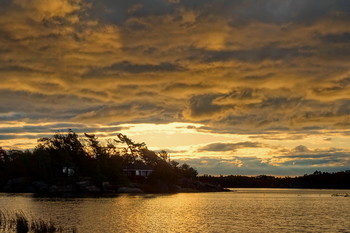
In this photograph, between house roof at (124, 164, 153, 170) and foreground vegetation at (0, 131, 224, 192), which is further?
house roof at (124, 164, 153, 170)

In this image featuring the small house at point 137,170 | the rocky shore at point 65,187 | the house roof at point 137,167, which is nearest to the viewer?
the rocky shore at point 65,187

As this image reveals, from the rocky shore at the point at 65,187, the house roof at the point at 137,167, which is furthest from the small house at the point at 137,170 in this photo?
the rocky shore at the point at 65,187

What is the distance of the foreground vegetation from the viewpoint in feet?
497

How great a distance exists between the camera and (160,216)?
247 feet

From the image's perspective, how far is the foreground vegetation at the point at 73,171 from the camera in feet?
497

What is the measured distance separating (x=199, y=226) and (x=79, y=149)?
11294 cm

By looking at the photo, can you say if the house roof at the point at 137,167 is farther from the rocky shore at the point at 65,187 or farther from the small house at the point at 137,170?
the rocky shore at the point at 65,187

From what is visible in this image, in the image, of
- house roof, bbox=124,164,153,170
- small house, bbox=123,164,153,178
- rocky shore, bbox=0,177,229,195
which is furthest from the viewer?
house roof, bbox=124,164,153,170

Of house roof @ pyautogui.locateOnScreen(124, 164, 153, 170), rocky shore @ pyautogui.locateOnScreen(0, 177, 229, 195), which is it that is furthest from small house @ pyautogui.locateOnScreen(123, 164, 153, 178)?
rocky shore @ pyautogui.locateOnScreen(0, 177, 229, 195)

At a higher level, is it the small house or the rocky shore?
the small house

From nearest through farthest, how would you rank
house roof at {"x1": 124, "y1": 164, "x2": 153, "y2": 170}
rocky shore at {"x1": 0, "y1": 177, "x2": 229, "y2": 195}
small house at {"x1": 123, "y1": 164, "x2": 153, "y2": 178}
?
rocky shore at {"x1": 0, "y1": 177, "x2": 229, "y2": 195}
small house at {"x1": 123, "y1": 164, "x2": 153, "y2": 178}
house roof at {"x1": 124, "y1": 164, "x2": 153, "y2": 170}

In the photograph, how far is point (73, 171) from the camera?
160125mm

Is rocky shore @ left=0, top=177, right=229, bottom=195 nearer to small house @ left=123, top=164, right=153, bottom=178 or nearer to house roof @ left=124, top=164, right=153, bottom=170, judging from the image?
small house @ left=123, top=164, right=153, bottom=178

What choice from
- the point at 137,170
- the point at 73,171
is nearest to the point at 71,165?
the point at 73,171
